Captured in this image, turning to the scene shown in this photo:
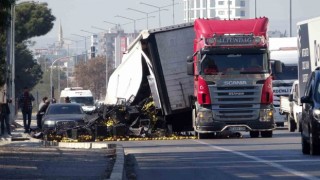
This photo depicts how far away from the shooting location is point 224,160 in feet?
89.1

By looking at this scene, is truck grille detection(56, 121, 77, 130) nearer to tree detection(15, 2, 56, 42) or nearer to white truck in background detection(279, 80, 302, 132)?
white truck in background detection(279, 80, 302, 132)

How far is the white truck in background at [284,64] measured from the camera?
51469 mm

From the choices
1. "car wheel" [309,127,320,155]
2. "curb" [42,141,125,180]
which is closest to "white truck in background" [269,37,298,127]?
"curb" [42,141,125,180]

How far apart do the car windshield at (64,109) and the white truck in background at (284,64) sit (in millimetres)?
9485

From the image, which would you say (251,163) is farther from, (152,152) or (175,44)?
(175,44)

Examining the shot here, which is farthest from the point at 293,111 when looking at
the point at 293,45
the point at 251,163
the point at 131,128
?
the point at 251,163

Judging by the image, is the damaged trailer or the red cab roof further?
the damaged trailer

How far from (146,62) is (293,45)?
11888mm

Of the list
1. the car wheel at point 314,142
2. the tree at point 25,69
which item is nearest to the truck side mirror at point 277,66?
the car wheel at point 314,142

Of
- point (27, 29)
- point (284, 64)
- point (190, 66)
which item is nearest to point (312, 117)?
point (190, 66)

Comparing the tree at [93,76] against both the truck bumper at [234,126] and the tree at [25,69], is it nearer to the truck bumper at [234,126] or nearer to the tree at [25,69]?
the tree at [25,69]

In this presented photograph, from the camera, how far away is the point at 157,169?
24.8 meters

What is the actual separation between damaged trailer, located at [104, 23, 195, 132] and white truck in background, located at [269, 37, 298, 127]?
9135 millimetres

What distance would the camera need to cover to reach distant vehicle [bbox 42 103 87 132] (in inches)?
1677
